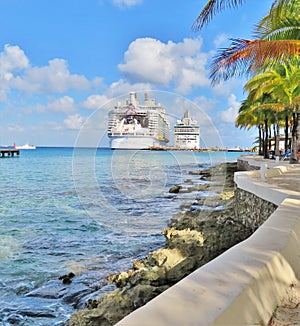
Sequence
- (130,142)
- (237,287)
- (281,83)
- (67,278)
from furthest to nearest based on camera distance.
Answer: (130,142) → (281,83) → (67,278) → (237,287)

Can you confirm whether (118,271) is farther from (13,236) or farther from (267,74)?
(267,74)

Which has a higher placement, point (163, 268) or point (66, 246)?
point (163, 268)

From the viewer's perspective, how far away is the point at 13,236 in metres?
11.6

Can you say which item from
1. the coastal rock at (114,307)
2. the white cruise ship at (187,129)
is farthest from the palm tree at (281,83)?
the coastal rock at (114,307)

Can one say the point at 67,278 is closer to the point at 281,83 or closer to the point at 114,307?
the point at 114,307

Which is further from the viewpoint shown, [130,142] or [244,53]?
[130,142]

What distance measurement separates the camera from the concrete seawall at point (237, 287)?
66.6 inches

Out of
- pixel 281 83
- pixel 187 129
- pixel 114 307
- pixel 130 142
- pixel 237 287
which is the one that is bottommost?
pixel 114 307

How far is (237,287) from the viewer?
2.03 meters

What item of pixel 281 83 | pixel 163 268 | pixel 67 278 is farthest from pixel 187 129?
pixel 163 268

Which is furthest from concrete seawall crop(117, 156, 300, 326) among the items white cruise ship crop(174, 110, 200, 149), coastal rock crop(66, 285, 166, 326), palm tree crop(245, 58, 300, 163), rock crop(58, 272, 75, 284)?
palm tree crop(245, 58, 300, 163)

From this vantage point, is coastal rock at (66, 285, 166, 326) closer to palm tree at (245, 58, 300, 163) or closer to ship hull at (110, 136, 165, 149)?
palm tree at (245, 58, 300, 163)

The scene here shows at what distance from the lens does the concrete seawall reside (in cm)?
169

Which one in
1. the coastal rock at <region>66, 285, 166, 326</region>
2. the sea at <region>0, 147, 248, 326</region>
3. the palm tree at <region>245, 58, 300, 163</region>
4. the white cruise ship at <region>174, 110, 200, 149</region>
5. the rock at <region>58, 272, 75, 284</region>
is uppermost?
the palm tree at <region>245, 58, 300, 163</region>
